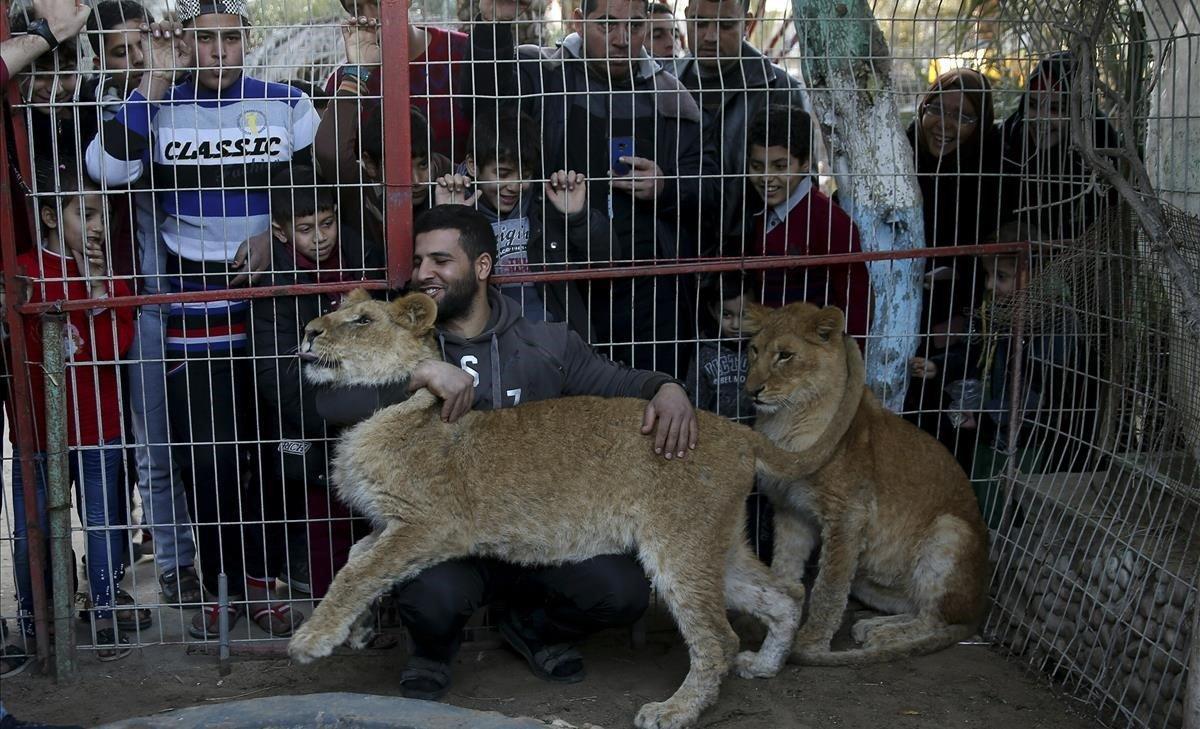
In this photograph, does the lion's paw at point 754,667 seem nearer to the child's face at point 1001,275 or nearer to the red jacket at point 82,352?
the child's face at point 1001,275

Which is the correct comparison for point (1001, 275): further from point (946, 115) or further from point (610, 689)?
point (610, 689)

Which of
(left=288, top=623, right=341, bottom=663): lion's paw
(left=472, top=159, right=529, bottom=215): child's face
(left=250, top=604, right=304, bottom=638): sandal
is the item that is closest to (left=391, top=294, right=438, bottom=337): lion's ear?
(left=472, top=159, right=529, bottom=215): child's face

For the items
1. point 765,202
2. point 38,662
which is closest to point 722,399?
point 765,202

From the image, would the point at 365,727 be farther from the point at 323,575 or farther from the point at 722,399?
the point at 722,399

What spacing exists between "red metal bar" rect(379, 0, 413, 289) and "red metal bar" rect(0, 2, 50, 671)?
1.44 m

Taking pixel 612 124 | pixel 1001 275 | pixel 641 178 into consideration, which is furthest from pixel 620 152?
pixel 1001 275

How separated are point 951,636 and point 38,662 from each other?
3911mm

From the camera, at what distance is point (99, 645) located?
5.10 meters

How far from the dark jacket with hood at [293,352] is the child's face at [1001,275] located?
9.16ft

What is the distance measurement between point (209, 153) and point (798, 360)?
2635mm

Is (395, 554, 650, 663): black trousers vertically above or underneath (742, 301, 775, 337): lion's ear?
underneath

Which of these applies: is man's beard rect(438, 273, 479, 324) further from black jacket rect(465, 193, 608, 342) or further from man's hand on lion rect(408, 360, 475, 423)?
black jacket rect(465, 193, 608, 342)

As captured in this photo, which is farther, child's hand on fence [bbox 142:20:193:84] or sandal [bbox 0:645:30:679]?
sandal [bbox 0:645:30:679]

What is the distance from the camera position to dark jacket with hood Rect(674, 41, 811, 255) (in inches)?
209
